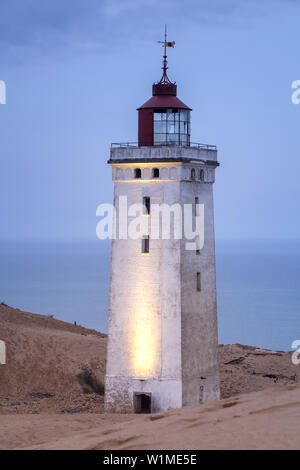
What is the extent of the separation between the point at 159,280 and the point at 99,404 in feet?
14.4

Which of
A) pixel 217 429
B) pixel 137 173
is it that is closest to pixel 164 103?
pixel 137 173

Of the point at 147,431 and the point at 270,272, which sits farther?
the point at 270,272

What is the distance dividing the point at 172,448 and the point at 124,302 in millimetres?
12881

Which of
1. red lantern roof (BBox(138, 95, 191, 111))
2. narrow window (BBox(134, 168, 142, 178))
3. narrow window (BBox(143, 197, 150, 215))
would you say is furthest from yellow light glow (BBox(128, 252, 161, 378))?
red lantern roof (BBox(138, 95, 191, 111))

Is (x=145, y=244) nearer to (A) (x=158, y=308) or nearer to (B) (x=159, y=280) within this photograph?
(B) (x=159, y=280)

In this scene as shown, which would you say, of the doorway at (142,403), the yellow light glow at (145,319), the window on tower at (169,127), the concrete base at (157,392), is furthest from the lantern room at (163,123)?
the doorway at (142,403)

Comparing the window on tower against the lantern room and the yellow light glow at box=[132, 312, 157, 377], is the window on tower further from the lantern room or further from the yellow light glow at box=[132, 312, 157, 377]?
the yellow light glow at box=[132, 312, 157, 377]

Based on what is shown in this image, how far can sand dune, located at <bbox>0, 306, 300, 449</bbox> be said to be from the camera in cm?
1677

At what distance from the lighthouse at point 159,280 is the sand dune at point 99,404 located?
1542 millimetres

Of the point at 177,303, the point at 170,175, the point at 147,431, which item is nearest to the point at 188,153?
the point at 170,175

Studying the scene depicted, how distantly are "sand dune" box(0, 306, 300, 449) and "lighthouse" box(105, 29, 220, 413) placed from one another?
5.06ft

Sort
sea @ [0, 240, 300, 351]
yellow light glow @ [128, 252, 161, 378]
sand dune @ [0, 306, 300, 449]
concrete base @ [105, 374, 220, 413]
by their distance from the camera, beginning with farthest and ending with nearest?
sea @ [0, 240, 300, 351] → yellow light glow @ [128, 252, 161, 378] → concrete base @ [105, 374, 220, 413] → sand dune @ [0, 306, 300, 449]

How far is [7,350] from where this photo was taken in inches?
1262
